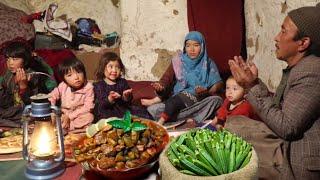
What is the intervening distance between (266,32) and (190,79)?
34.5 inches

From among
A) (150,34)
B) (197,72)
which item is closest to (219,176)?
(197,72)

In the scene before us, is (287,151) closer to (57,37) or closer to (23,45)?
(23,45)

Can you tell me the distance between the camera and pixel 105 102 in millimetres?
3496

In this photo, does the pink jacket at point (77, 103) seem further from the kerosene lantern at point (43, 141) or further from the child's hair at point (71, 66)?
the kerosene lantern at point (43, 141)

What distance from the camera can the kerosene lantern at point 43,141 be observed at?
6.15ft

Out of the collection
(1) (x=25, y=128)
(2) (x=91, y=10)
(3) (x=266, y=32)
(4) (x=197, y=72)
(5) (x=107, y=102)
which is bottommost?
(5) (x=107, y=102)

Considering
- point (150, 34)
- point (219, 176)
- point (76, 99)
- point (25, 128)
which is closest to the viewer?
point (219, 176)

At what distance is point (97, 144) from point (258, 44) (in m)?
2.76

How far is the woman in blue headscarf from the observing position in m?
3.82

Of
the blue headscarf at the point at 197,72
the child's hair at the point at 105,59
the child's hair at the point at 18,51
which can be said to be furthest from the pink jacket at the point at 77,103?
the blue headscarf at the point at 197,72

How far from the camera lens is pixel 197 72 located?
156 inches

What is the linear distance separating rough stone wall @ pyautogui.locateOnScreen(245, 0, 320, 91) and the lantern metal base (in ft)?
7.50

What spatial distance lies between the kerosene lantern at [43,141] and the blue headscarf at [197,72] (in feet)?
6.96

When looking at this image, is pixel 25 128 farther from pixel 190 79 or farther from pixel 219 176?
pixel 190 79
